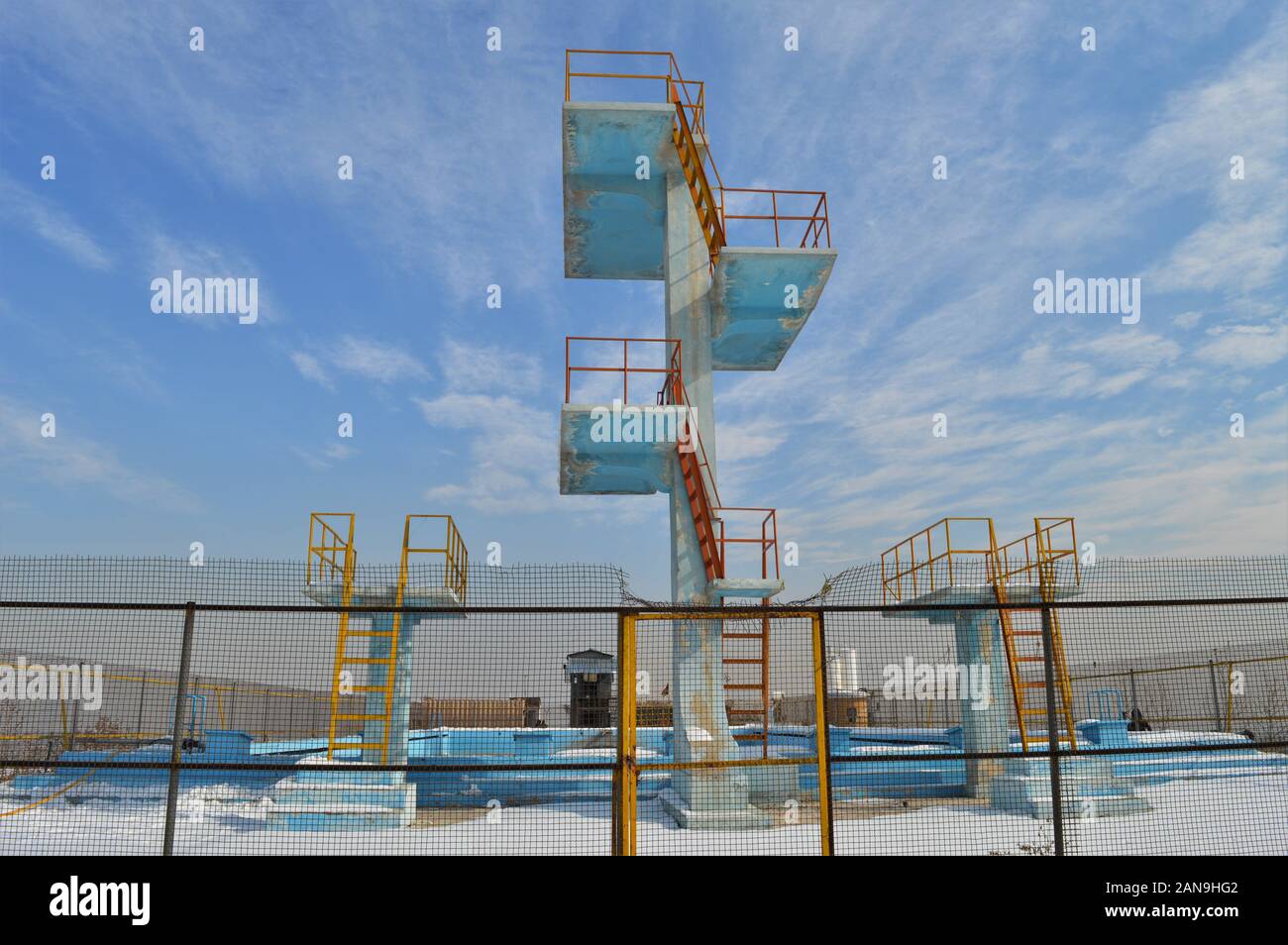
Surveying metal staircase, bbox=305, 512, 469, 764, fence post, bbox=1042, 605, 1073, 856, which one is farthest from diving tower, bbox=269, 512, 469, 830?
fence post, bbox=1042, 605, 1073, 856

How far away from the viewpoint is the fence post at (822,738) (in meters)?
7.43

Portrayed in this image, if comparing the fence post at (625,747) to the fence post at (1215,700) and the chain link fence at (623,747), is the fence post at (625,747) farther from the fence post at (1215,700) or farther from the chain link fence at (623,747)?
the fence post at (1215,700)

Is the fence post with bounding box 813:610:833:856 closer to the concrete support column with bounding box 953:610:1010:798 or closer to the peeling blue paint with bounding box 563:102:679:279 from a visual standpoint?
the concrete support column with bounding box 953:610:1010:798

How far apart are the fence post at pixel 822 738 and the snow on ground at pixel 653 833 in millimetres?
2512

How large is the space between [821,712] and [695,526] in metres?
7.23

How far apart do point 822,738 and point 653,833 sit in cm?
468

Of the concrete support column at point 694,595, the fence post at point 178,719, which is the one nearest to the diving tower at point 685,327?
the concrete support column at point 694,595

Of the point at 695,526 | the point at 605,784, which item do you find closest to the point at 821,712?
the point at 695,526

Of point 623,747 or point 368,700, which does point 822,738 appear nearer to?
point 623,747

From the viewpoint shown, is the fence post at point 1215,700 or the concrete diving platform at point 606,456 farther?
the concrete diving platform at point 606,456

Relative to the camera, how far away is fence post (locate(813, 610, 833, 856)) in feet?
24.4

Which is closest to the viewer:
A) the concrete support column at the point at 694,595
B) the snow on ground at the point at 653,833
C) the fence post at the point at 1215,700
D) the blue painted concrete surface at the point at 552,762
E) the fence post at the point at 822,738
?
the fence post at the point at 822,738

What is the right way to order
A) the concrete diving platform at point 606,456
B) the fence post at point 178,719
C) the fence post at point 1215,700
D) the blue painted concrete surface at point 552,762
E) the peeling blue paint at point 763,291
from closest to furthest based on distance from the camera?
the fence post at point 178,719 < the fence post at point 1215,700 < the blue painted concrete surface at point 552,762 < the concrete diving platform at point 606,456 < the peeling blue paint at point 763,291
